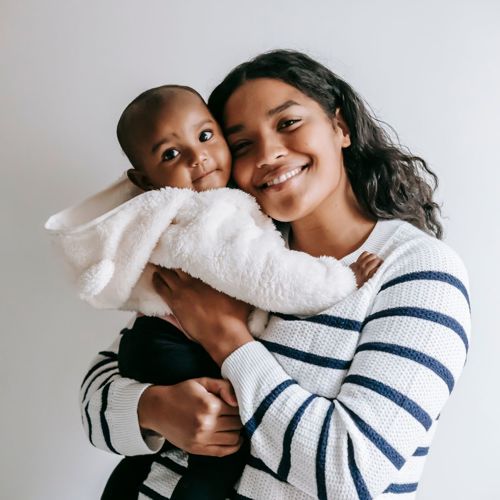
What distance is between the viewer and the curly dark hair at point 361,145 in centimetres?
128

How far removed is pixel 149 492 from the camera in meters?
1.16

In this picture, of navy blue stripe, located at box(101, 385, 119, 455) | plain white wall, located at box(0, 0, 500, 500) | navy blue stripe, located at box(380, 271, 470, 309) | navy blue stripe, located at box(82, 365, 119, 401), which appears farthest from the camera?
plain white wall, located at box(0, 0, 500, 500)

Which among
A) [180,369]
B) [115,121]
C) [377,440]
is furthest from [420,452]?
[115,121]

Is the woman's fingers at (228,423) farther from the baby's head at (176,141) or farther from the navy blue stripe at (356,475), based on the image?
the baby's head at (176,141)

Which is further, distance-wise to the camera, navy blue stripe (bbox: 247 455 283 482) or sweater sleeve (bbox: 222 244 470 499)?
navy blue stripe (bbox: 247 455 283 482)

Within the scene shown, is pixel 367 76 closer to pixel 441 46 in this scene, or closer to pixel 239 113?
pixel 441 46

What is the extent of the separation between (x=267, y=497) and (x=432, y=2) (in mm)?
1296

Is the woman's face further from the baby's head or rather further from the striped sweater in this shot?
the striped sweater

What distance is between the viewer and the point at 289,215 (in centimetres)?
122

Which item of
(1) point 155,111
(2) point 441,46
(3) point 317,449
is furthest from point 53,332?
(2) point 441,46

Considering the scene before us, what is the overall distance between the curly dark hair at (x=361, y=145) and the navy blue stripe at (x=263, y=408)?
483 mm

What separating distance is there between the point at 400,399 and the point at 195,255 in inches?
17.7

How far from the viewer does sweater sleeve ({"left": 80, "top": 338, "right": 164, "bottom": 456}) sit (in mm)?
1141

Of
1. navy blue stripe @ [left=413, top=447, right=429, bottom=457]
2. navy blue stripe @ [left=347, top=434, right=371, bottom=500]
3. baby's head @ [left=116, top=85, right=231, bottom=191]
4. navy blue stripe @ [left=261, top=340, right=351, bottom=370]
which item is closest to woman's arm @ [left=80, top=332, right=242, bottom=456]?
navy blue stripe @ [left=261, top=340, right=351, bottom=370]
